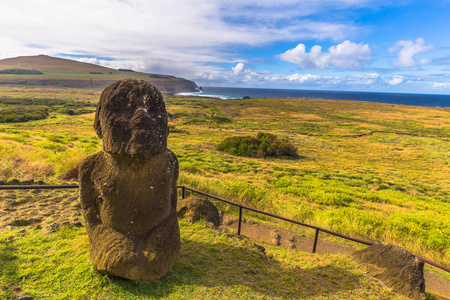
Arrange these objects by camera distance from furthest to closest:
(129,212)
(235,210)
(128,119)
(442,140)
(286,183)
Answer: (442,140) → (286,183) → (235,210) → (129,212) → (128,119)

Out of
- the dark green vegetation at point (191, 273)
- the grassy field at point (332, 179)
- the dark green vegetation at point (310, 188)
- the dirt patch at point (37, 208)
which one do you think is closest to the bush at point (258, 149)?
the dark green vegetation at point (310, 188)

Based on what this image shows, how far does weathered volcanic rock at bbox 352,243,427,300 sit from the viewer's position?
4395 millimetres

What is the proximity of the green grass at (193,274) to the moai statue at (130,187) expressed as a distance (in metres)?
0.29

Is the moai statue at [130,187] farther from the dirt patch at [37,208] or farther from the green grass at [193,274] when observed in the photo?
the dirt patch at [37,208]

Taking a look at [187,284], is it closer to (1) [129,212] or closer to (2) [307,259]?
(1) [129,212]

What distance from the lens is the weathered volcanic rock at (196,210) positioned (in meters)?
6.85

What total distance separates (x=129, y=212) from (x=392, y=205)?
590 inches

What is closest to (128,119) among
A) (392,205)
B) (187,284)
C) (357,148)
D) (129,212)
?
(129,212)

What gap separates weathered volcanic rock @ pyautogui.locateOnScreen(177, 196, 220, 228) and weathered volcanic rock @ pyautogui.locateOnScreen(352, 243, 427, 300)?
3625mm

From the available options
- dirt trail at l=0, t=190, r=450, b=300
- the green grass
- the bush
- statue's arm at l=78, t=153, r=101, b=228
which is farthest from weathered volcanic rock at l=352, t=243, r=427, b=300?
the bush

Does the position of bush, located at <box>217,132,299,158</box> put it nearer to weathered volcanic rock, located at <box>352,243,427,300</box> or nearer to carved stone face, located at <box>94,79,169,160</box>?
weathered volcanic rock, located at <box>352,243,427,300</box>

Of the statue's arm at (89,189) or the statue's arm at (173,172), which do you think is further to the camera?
the statue's arm at (173,172)

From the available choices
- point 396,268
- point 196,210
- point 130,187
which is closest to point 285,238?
point 196,210

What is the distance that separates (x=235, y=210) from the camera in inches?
350
